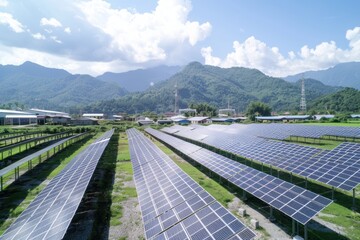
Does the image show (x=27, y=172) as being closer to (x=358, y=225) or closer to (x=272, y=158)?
(x=272, y=158)

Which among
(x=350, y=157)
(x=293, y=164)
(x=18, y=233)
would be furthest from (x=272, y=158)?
(x=18, y=233)

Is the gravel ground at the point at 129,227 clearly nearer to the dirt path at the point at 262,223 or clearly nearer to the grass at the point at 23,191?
the dirt path at the point at 262,223

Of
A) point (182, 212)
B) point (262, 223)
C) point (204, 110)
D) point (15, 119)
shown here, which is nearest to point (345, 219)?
point (262, 223)

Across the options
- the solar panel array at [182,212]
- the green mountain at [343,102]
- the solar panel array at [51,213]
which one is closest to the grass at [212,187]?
the solar panel array at [182,212]

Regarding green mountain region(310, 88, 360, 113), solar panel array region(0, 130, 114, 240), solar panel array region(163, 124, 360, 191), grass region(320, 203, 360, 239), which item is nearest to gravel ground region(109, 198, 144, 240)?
solar panel array region(0, 130, 114, 240)

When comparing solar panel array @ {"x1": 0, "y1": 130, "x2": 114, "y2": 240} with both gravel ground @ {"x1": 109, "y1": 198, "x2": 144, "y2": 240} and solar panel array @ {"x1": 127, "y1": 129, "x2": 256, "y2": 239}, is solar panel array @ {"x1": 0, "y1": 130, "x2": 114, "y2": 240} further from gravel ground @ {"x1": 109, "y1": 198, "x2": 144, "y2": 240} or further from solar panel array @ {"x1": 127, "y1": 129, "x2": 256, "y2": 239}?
solar panel array @ {"x1": 127, "y1": 129, "x2": 256, "y2": 239}

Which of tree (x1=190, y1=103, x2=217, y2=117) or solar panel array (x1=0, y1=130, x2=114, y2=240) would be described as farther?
tree (x1=190, y1=103, x2=217, y2=117)

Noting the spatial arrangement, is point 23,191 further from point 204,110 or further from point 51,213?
point 204,110
